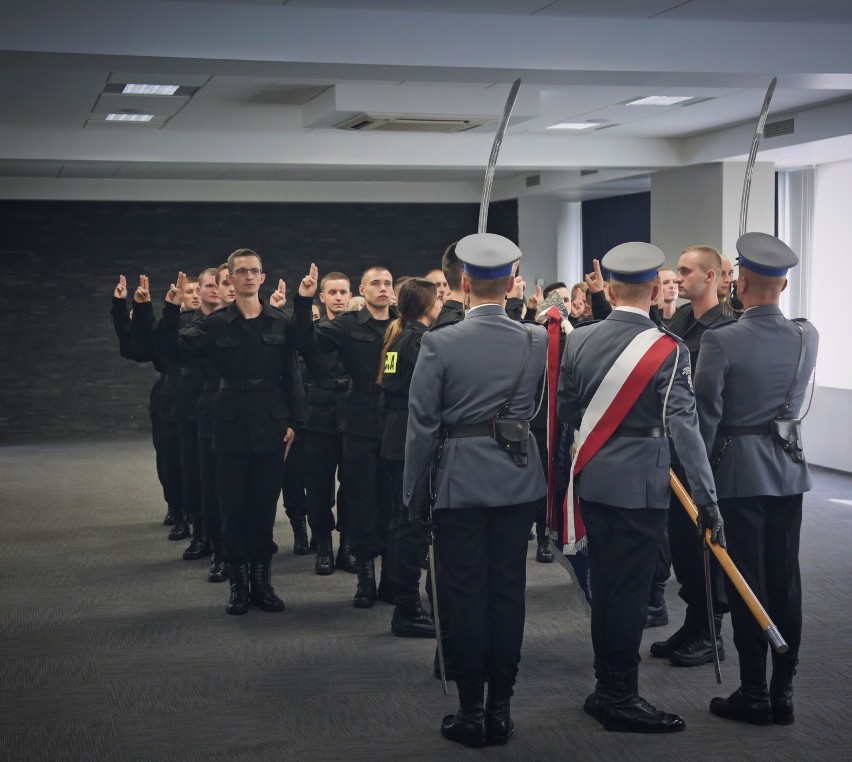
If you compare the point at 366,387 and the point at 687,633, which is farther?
the point at 366,387

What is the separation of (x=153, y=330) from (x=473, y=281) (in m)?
2.21

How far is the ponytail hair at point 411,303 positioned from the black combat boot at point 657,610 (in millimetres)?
1514

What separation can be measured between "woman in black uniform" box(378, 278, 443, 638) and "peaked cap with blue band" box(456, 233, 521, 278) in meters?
1.09

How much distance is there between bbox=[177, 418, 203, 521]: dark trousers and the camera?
20.2 feet

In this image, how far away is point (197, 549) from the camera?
6.19m

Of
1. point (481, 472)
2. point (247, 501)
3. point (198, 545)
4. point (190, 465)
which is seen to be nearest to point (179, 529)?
point (198, 545)

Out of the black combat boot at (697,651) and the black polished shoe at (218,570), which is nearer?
the black combat boot at (697,651)

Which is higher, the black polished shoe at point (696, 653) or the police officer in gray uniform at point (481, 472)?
the police officer in gray uniform at point (481, 472)

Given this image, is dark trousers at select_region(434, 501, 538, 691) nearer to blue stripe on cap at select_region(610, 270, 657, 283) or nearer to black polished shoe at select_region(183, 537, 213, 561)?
blue stripe on cap at select_region(610, 270, 657, 283)

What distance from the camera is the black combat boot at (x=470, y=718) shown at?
11.3 ft

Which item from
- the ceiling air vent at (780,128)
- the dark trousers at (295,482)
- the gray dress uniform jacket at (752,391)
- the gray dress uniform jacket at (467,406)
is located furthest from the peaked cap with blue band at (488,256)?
the ceiling air vent at (780,128)

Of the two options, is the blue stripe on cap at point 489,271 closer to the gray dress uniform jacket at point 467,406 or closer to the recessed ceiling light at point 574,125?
the gray dress uniform jacket at point 467,406

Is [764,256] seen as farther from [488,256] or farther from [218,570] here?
[218,570]

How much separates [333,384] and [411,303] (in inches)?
44.3
